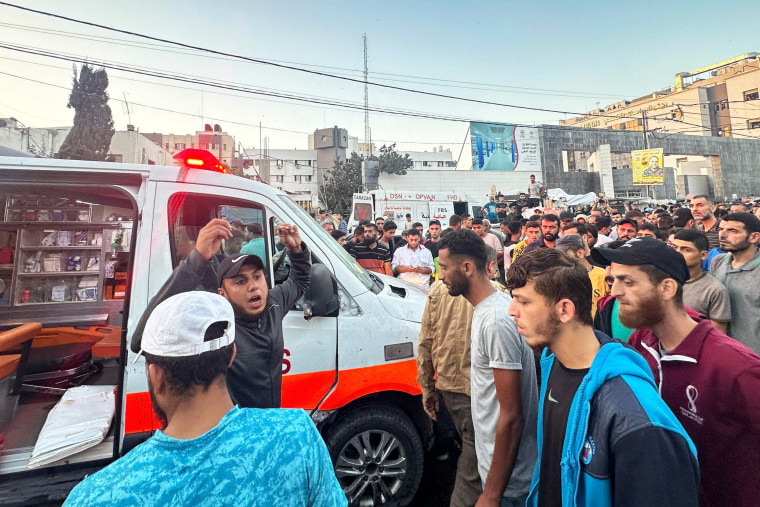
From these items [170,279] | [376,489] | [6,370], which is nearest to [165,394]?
[170,279]

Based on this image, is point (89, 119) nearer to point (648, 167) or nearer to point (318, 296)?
point (318, 296)

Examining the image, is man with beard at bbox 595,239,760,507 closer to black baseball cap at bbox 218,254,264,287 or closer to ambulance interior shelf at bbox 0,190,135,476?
black baseball cap at bbox 218,254,264,287

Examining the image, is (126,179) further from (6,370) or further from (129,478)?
(129,478)

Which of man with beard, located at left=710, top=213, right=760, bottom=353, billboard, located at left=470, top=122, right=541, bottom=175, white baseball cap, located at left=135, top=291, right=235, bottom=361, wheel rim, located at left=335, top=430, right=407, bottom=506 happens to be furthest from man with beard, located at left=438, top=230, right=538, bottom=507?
billboard, located at left=470, top=122, right=541, bottom=175

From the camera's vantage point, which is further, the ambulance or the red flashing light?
the red flashing light

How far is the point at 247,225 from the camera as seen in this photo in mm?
2967

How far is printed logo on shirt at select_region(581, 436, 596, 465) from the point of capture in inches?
47.3

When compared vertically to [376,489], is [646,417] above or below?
above

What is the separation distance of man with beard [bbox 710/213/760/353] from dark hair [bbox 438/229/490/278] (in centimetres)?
247

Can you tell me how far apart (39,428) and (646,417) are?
3.63 metres

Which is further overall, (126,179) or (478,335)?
(126,179)

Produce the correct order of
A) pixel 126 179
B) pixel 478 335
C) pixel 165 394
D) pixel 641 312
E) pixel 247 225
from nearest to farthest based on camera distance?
1. pixel 165 394
2. pixel 641 312
3. pixel 478 335
4. pixel 126 179
5. pixel 247 225

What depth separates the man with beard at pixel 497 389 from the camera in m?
1.82

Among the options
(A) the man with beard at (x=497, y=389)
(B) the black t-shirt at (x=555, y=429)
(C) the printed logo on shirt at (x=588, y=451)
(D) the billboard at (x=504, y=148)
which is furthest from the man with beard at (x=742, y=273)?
(D) the billboard at (x=504, y=148)
